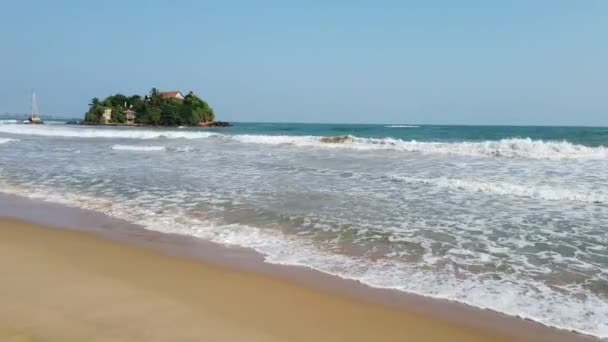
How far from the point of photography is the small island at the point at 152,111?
83625mm

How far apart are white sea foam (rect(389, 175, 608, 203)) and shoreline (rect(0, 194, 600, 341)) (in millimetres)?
5909

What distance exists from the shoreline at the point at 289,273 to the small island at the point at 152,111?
80008 mm

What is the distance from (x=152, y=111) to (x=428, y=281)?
85.0 m

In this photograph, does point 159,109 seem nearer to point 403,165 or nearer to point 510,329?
point 403,165

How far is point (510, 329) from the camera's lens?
304 cm

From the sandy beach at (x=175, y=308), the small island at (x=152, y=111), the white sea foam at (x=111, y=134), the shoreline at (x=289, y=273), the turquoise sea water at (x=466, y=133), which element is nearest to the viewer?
the sandy beach at (x=175, y=308)

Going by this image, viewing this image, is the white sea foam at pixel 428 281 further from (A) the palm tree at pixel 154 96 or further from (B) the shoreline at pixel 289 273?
(A) the palm tree at pixel 154 96

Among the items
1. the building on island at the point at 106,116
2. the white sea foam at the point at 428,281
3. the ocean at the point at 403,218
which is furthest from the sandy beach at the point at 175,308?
the building on island at the point at 106,116

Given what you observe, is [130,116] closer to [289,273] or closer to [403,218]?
[403,218]

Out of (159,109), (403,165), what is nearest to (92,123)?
(159,109)

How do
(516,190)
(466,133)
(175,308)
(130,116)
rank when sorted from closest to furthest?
(175,308) < (516,190) < (466,133) < (130,116)

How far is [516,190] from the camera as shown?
8898mm

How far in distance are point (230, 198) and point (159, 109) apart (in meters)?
81.3

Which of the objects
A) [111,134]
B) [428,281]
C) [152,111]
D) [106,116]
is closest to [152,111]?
[152,111]
